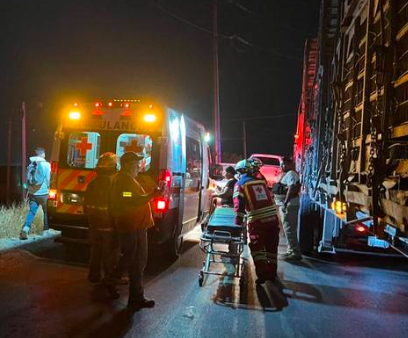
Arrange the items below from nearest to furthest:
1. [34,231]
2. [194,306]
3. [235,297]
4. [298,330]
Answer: [298,330] < [194,306] < [235,297] < [34,231]

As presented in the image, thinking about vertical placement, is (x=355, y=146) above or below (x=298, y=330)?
above

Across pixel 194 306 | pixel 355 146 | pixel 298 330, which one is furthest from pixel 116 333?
pixel 355 146

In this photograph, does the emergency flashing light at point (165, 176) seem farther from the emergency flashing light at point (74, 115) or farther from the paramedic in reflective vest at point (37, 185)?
the paramedic in reflective vest at point (37, 185)

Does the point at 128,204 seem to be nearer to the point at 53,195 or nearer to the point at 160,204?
the point at 160,204

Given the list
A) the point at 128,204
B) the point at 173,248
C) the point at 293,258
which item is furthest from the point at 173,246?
the point at 128,204

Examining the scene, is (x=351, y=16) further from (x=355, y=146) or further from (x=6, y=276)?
(x=6, y=276)

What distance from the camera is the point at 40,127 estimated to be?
62.7 feet

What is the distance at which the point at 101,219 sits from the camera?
222 inches

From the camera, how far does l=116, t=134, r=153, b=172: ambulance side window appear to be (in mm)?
6848

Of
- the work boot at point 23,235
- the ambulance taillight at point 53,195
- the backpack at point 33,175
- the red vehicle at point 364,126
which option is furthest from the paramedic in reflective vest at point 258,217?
the backpack at point 33,175

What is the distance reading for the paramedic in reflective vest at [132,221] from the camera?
4895mm

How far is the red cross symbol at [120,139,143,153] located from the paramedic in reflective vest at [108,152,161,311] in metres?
1.81

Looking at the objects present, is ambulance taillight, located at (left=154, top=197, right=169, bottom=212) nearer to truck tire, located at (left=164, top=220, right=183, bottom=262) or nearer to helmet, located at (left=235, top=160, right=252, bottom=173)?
truck tire, located at (left=164, top=220, right=183, bottom=262)

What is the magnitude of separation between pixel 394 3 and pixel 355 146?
59.2 inches
